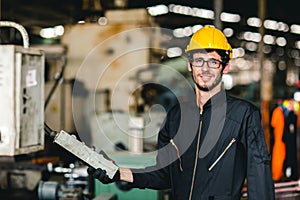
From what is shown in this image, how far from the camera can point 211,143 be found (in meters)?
2.19

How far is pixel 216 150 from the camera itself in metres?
2.18

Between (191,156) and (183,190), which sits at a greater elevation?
(191,156)

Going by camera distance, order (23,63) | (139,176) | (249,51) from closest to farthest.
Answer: (23,63), (139,176), (249,51)

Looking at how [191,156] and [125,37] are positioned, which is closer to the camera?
[191,156]

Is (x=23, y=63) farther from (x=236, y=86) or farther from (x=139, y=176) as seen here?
(x=236, y=86)

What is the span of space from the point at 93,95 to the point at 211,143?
11.8 ft

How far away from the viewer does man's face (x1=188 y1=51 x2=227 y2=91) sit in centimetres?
224

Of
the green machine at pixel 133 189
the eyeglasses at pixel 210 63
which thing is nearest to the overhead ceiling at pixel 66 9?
the green machine at pixel 133 189

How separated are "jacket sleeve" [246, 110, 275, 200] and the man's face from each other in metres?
0.25

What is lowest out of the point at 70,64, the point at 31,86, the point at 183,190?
the point at 183,190

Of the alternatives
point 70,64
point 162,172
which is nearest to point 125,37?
point 70,64

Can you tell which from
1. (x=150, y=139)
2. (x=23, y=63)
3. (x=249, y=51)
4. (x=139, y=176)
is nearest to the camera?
(x=23, y=63)

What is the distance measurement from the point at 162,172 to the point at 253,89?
8.58 m

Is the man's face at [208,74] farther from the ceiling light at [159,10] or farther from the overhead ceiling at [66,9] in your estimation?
the ceiling light at [159,10]
